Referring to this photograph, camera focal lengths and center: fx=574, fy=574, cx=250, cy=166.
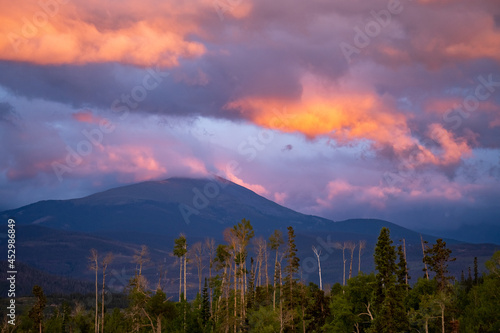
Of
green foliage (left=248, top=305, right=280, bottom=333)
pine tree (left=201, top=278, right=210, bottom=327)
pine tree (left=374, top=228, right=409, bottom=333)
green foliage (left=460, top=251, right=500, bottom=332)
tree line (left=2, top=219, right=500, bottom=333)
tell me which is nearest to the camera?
pine tree (left=374, top=228, right=409, bottom=333)

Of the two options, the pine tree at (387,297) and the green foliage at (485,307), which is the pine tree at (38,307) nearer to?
the pine tree at (387,297)

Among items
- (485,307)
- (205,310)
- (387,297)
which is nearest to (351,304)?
(387,297)

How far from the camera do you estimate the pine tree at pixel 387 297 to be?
74.4 m

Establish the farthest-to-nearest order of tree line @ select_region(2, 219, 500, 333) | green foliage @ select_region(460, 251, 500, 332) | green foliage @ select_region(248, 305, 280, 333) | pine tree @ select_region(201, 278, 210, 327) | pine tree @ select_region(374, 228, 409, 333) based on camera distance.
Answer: pine tree @ select_region(201, 278, 210, 327) → green foliage @ select_region(248, 305, 280, 333) → green foliage @ select_region(460, 251, 500, 332) → tree line @ select_region(2, 219, 500, 333) → pine tree @ select_region(374, 228, 409, 333)

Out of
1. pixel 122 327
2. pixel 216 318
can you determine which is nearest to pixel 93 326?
pixel 122 327

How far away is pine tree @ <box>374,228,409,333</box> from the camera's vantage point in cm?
7444

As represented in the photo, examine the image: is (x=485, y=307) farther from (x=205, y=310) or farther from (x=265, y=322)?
(x=205, y=310)

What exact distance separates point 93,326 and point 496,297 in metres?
80.3

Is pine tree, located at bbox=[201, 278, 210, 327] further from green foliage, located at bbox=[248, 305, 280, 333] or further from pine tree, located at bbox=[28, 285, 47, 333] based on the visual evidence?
pine tree, located at bbox=[28, 285, 47, 333]

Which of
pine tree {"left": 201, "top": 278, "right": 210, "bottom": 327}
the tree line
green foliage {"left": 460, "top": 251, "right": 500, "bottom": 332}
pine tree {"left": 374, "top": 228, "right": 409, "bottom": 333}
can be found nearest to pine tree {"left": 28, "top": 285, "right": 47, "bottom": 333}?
the tree line

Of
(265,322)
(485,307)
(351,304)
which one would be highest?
(351,304)

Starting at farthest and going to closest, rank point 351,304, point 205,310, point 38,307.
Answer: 1. point 38,307
2. point 205,310
3. point 351,304

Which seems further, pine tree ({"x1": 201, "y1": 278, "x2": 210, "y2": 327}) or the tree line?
pine tree ({"x1": 201, "y1": 278, "x2": 210, "y2": 327})

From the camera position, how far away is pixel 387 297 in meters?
75.1
